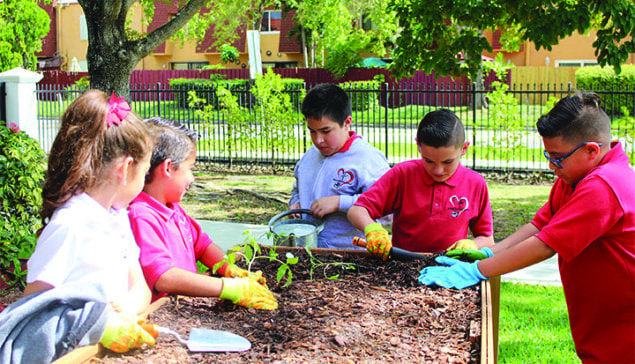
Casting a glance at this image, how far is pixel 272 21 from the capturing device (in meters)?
37.2

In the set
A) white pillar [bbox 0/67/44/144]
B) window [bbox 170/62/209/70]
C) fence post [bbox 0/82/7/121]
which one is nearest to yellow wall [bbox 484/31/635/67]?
window [bbox 170/62/209/70]

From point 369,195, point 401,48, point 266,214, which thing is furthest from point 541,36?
point 266,214

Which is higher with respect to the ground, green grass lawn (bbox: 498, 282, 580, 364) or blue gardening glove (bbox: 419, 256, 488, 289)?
blue gardening glove (bbox: 419, 256, 488, 289)

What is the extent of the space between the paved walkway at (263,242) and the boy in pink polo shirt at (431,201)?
111 cm

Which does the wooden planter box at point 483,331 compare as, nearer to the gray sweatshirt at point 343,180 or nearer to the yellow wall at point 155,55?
the gray sweatshirt at point 343,180

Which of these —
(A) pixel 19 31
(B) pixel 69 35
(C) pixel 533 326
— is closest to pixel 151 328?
(C) pixel 533 326

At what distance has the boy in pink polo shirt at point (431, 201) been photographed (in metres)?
2.91

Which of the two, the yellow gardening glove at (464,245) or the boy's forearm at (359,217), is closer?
the yellow gardening glove at (464,245)

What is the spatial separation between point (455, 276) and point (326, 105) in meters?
1.21

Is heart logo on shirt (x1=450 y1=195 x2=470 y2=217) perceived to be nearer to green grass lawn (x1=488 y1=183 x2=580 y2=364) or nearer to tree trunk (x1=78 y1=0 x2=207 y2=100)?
green grass lawn (x1=488 y1=183 x2=580 y2=364)

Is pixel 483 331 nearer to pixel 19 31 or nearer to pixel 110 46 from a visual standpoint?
pixel 110 46

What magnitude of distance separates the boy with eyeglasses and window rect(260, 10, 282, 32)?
117 ft

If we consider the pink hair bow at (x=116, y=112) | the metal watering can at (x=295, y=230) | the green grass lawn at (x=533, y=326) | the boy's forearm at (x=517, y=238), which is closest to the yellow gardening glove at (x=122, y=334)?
the pink hair bow at (x=116, y=112)

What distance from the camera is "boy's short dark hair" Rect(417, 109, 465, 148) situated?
2.79 m
